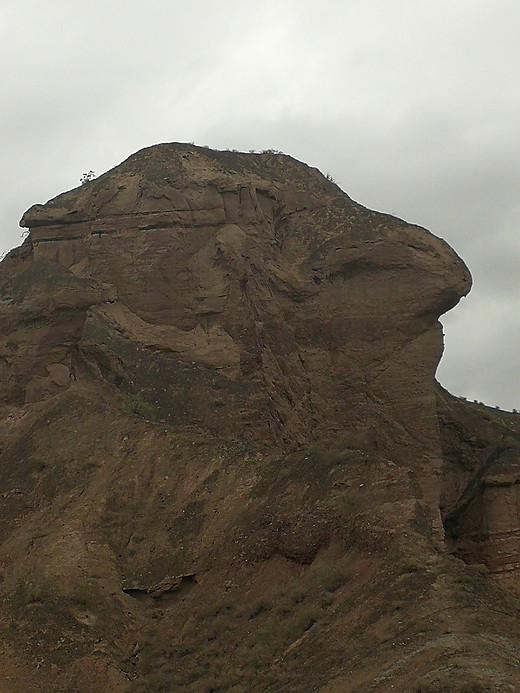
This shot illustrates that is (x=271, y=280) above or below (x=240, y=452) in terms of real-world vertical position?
above

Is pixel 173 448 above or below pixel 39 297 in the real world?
below

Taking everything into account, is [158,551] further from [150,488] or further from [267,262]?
[267,262]

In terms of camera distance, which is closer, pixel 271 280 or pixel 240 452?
pixel 240 452

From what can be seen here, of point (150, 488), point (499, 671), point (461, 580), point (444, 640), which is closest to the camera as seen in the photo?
point (499, 671)

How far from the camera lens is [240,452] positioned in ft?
83.7

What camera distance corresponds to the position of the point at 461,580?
1984 centimetres

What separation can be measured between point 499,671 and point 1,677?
35.7 ft

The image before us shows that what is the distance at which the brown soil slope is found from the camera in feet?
66.4

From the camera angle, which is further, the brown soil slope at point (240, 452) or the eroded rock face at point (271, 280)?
the eroded rock face at point (271, 280)

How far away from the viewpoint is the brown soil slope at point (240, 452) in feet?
66.4

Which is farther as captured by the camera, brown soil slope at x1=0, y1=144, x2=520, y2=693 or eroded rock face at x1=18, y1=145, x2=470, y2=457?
eroded rock face at x1=18, y1=145, x2=470, y2=457

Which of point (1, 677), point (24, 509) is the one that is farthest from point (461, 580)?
point (24, 509)

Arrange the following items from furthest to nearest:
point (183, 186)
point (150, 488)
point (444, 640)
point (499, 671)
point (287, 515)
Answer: point (183, 186) < point (150, 488) < point (287, 515) < point (444, 640) < point (499, 671)

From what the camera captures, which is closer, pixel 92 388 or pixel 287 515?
pixel 287 515
